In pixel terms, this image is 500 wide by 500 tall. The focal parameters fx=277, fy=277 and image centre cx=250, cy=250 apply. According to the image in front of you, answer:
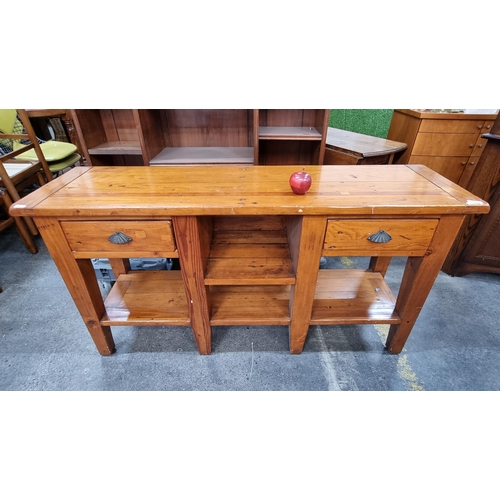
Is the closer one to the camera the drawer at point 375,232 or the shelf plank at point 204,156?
the drawer at point 375,232

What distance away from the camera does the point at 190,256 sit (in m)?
1.12

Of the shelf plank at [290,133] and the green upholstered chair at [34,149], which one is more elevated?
the shelf plank at [290,133]

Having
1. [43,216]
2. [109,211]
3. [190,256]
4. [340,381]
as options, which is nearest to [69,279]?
[43,216]

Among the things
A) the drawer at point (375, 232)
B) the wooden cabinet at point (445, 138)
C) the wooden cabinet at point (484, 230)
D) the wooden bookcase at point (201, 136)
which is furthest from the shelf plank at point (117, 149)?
the wooden cabinet at point (445, 138)

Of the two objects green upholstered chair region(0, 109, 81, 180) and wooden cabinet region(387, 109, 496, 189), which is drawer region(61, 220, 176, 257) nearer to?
green upholstered chair region(0, 109, 81, 180)

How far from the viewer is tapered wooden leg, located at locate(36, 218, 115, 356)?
1.05 meters

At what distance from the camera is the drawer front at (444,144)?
8.01ft

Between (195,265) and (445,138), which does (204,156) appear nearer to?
(195,265)

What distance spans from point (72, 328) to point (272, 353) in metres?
1.17

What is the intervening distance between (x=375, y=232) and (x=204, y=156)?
1228 mm

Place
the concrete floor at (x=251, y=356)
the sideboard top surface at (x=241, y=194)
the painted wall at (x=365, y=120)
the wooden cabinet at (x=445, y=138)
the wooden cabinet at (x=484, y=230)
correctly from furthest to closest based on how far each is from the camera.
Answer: the painted wall at (x=365, y=120)
the wooden cabinet at (x=445, y=138)
the wooden cabinet at (x=484, y=230)
the concrete floor at (x=251, y=356)
the sideboard top surface at (x=241, y=194)

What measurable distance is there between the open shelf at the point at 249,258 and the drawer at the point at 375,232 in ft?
0.79

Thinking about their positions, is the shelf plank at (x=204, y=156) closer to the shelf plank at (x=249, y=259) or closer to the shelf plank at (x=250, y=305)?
the shelf plank at (x=249, y=259)

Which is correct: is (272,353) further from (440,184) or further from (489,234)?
(489,234)
